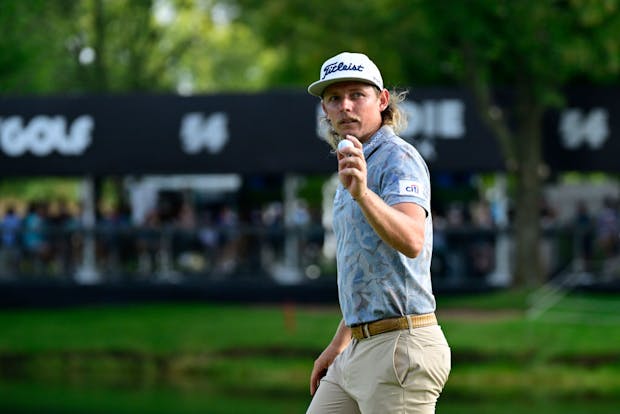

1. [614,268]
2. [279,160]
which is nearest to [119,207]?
[279,160]

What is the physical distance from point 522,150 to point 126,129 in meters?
7.12

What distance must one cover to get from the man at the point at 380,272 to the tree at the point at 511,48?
55.5 ft

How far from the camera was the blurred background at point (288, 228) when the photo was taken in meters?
20.8

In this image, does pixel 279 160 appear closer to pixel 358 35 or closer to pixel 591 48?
pixel 358 35

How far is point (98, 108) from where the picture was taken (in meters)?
26.2

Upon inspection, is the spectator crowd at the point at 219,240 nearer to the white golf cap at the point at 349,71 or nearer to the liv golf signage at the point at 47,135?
the liv golf signage at the point at 47,135

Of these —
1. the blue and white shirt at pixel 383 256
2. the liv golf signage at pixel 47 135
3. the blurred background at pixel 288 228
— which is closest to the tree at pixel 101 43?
the blurred background at pixel 288 228

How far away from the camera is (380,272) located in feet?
17.2

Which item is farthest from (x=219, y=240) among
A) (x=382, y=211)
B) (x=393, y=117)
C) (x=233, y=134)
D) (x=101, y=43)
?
(x=382, y=211)

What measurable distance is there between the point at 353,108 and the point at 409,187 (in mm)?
443

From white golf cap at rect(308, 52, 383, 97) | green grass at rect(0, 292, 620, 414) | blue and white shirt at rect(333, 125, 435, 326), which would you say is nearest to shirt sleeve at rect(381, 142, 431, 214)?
blue and white shirt at rect(333, 125, 435, 326)

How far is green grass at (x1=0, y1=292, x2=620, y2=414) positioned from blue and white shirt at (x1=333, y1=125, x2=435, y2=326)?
530 inches

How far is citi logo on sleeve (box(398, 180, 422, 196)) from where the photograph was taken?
16.6 ft

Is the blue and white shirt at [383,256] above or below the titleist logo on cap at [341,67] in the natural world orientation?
below
